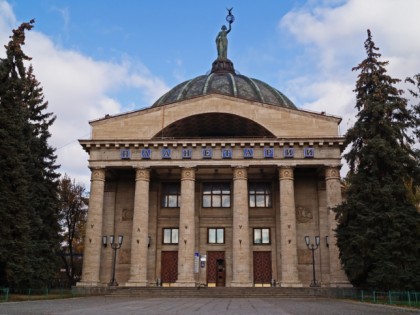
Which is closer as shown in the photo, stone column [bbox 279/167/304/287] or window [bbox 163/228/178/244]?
stone column [bbox 279/167/304/287]

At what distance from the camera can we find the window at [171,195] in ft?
123

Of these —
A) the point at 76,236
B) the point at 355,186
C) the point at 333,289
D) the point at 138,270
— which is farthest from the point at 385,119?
the point at 76,236

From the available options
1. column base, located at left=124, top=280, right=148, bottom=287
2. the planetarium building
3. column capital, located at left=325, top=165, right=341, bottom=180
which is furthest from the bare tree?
column capital, located at left=325, top=165, right=341, bottom=180

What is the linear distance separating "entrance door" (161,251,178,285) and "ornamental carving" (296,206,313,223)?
32.2 feet

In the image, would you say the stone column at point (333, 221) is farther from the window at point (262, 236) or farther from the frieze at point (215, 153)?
the window at point (262, 236)

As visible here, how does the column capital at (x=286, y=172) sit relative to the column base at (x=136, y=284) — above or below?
above

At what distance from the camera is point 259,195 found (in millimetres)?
37281


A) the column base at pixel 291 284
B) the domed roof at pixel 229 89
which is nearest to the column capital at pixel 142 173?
the domed roof at pixel 229 89

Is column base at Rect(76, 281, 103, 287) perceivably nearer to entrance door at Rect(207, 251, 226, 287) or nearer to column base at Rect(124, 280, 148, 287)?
column base at Rect(124, 280, 148, 287)

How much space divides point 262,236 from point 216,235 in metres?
3.61

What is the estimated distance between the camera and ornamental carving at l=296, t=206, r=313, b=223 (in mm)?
34969

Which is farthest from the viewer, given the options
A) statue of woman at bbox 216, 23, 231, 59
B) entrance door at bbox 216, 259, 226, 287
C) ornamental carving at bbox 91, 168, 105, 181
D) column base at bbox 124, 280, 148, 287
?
statue of woman at bbox 216, 23, 231, 59

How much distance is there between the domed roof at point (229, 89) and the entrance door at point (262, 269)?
45.2ft

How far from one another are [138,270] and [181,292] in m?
4.55
